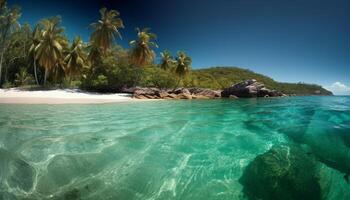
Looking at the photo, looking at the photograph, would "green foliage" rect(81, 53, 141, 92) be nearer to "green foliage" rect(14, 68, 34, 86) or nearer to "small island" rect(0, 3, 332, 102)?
"small island" rect(0, 3, 332, 102)

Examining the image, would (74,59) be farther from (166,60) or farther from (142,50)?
(166,60)

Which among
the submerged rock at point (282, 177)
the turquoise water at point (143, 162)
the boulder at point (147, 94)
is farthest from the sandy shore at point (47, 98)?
the submerged rock at point (282, 177)

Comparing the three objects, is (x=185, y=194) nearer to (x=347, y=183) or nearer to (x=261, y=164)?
(x=261, y=164)

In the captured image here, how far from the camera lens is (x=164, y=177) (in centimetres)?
400

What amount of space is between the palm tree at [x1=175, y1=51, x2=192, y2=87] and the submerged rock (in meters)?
45.8

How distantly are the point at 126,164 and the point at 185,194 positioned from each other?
A: 133 centimetres

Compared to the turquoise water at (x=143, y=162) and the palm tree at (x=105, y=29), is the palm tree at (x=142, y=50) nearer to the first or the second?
the palm tree at (x=105, y=29)

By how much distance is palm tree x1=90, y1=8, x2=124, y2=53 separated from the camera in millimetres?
37125

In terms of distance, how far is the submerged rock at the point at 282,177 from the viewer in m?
3.62

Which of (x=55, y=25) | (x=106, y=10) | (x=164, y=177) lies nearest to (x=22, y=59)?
(x=55, y=25)

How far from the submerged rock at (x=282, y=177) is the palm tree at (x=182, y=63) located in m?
45.8

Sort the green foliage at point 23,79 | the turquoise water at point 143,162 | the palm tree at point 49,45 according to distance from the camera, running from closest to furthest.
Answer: the turquoise water at point 143,162 < the palm tree at point 49,45 < the green foliage at point 23,79

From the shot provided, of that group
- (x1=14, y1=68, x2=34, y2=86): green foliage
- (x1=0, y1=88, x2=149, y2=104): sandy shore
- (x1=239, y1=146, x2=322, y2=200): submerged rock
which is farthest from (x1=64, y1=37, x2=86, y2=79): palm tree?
(x1=239, y1=146, x2=322, y2=200): submerged rock

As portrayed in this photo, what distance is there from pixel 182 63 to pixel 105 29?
18020mm
